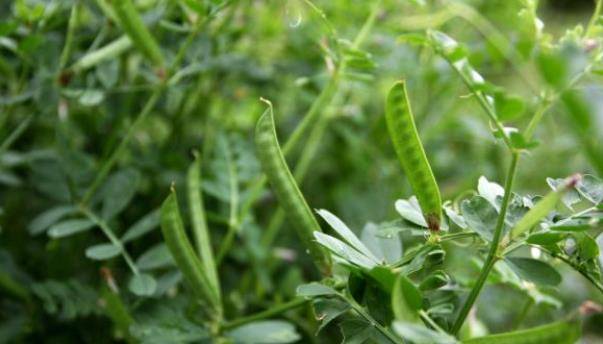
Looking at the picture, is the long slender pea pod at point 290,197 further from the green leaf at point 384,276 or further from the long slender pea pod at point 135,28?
the long slender pea pod at point 135,28

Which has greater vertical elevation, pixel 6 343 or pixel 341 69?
pixel 341 69

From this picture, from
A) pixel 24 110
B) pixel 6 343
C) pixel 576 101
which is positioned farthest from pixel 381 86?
pixel 576 101

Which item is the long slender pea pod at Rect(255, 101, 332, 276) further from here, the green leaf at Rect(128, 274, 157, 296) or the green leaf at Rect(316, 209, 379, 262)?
the green leaf at Rect(128, 274, 157, 296)

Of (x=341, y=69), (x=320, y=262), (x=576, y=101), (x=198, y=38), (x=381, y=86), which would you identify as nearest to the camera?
(x=576, y=101)

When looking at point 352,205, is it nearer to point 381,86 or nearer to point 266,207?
point 266,207

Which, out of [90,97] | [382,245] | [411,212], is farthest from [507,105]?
[90,97]

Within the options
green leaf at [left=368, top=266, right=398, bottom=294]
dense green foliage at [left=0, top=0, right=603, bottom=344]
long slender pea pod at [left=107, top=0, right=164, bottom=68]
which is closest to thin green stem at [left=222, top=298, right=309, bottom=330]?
A: dense green foliage at [left=0, top=0, right=603, bottom=344]

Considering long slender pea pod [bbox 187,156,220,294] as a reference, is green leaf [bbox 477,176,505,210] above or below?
above

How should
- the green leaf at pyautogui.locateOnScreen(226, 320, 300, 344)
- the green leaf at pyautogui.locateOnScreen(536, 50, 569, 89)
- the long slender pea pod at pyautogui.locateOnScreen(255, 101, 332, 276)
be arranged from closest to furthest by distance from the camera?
1. the green leaf at pyautogui.locateOnScreen(536, 50, 569, 89)
2. the long slender pea pod at pyautogui.locateOnScreen(255, 101, 332, 276)
3. the green leaf at pyautogui.locateOnScreen(226, 320, 300, 344)

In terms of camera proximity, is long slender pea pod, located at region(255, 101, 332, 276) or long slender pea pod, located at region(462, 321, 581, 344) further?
long slender pea pod, located at region(255, 101, 332, 276)
